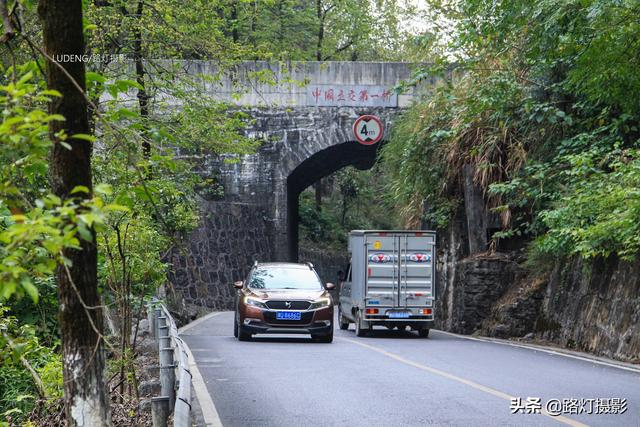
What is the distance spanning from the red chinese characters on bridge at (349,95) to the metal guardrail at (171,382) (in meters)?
19.5

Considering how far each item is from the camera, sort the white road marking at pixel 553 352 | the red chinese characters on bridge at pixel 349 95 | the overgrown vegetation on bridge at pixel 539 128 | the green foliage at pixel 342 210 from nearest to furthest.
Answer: the white road marking at pixel 553 352 → the overgrown vegetation on bridge at pixel 539 128 → the red chinese characters on bridge at pixel 349 95 → the green foliage at pixel 342 210

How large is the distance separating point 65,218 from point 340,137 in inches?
1126

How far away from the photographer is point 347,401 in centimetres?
993

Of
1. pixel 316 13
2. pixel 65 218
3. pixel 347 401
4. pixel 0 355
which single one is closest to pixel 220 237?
pixel 316 13

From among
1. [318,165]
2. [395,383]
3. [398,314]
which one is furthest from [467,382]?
[318,165]

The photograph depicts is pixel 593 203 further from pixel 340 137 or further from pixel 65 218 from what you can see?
pixel 340 137

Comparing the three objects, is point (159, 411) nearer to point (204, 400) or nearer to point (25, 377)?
point (204, 400)

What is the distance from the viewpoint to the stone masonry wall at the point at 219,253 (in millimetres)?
31422

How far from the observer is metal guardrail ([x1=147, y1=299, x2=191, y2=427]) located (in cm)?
570

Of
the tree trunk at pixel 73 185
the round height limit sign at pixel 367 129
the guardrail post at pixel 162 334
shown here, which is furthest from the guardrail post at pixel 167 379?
the round height limit sign at pixel 367 129

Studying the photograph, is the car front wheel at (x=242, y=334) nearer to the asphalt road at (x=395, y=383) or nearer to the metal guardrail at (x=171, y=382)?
the asphalt road at (x=395, y=383)

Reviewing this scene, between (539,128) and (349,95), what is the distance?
10.7 m

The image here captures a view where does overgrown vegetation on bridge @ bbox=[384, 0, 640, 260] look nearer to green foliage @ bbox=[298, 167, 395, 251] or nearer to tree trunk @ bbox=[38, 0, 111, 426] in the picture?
tree trunk @ bbox=[38, 0, 111, 426]

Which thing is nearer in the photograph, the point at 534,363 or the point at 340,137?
the point at 534,363
